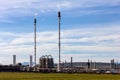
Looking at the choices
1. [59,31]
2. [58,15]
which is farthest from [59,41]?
[58,15]

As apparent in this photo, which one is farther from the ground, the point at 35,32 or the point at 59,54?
the point at 35,32

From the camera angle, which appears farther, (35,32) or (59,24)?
(35,32)

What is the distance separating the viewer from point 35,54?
648ft

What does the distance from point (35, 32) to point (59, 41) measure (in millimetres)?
27396

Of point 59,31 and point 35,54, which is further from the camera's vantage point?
point 35,54

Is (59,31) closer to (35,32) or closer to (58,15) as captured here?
(58,15)

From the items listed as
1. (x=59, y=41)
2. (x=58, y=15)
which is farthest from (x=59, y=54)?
(x=58, y=15)

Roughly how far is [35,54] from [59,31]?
27.4 metres

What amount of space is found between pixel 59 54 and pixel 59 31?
12748 millimetres

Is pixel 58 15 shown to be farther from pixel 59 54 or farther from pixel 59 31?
pixel 59 54

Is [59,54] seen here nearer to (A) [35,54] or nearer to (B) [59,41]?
(B) [59,41]

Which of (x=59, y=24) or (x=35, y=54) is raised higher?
(x=59, y=24)

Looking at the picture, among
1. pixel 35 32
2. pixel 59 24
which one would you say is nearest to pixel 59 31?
pixel 59 24

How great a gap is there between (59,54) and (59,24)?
16987 mm
